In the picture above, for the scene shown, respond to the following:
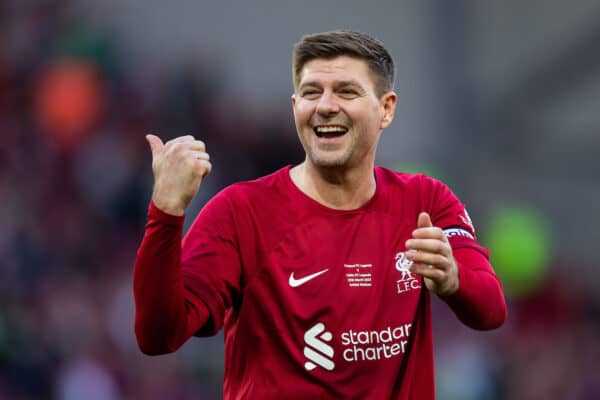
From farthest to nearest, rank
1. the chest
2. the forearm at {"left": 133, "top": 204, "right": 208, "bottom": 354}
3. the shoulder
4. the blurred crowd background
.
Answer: the blurred crowd background
the shoulder
the chest
the forearm at {"left": 133, "top": 204, "right": 208, "bottom": 354}

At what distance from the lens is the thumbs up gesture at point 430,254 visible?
368cm

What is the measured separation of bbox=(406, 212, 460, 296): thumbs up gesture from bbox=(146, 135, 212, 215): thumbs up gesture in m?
0.67

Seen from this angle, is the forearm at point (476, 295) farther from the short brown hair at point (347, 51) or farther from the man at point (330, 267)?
the short brown hair at point (347, 51)

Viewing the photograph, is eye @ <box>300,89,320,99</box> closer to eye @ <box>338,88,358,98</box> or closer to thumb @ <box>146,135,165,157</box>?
eye @ <box>338,88,358,98</box>

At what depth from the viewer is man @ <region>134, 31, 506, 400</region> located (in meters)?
4.04

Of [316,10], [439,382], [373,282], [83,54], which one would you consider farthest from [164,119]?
[373,282]

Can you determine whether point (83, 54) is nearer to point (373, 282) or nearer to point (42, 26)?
point (42, 26)

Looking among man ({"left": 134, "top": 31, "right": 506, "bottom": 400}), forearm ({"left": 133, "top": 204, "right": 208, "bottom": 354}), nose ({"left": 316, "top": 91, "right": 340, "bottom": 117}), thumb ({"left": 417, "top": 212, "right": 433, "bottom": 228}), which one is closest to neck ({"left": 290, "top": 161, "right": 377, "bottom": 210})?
man ({"left": 134, "top": 31, "right": 506, "bottom": 400})

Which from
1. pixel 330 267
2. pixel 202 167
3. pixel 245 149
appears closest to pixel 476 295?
pixel 330 267

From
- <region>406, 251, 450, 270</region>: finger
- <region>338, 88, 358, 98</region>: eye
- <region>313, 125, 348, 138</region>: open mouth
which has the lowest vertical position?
<region>406, 251, 450, 270</region>: finger

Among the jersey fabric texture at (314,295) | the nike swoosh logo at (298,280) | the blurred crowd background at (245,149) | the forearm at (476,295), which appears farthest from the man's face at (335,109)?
the blurred crowd background at (245,149)

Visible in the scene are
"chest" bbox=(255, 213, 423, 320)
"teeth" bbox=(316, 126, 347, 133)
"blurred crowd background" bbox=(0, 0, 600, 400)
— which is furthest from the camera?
"blurred crowd background" bbox=(0, 0, 600, 400)

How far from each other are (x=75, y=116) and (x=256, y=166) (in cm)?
178

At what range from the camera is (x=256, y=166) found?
1171 cm
